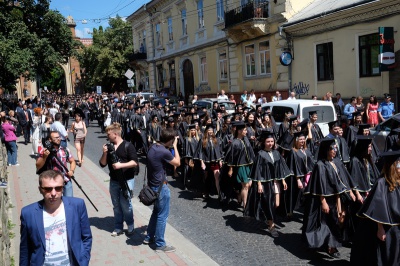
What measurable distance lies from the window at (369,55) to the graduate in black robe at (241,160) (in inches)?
411

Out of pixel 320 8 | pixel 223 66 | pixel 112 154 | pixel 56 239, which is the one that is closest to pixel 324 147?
pixel 112 154

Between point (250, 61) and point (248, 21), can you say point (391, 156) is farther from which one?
point (250, 61)

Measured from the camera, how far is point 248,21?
22.0 meters

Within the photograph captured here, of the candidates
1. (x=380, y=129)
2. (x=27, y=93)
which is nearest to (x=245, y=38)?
(x=380, y=129)

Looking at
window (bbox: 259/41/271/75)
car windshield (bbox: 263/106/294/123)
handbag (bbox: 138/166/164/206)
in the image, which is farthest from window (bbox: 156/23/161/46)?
handbag (bbox: 138/166/164/206)

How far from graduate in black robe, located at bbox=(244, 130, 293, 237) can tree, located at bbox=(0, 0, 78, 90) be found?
47.1ft

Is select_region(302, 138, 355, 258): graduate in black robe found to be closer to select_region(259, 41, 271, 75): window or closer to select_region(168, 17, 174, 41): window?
select_region(259, 41, 271, 75): window

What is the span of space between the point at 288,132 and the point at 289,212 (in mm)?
2305

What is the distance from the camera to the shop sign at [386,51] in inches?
606

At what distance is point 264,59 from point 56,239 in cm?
2049

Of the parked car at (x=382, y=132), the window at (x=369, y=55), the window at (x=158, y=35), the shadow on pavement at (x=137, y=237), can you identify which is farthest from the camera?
the window at (x=158, y=35)

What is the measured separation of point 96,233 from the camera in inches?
278

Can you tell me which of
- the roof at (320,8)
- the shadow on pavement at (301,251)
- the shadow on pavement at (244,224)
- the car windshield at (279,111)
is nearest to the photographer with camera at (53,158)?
the shadow on pavement at (244,224)

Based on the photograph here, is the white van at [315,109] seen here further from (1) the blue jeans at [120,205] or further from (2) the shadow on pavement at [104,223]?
(1) the blue jeans at [120,205]
